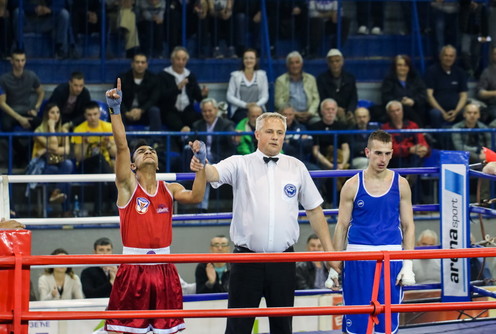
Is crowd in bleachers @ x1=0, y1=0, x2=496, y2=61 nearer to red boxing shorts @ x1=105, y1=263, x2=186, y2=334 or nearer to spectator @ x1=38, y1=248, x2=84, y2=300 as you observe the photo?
spectator @ x1=38, y1=248, x2=84, y2=300

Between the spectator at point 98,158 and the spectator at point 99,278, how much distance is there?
1358 mm

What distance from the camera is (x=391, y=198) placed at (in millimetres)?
6738

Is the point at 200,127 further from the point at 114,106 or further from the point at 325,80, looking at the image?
the point at 114,106

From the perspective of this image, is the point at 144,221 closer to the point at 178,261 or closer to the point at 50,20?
the point at 178,261

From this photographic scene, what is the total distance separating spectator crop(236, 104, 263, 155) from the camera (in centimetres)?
1067

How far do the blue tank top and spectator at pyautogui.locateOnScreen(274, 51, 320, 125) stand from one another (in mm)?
5123

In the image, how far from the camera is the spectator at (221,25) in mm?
12570

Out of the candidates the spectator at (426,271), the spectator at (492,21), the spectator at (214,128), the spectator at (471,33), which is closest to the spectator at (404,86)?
the spectator at (471,33)

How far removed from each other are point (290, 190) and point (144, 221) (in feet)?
3.12

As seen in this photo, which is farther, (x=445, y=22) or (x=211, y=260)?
(x=445, y=22)

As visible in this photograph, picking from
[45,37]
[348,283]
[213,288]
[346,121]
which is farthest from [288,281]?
[45,37]

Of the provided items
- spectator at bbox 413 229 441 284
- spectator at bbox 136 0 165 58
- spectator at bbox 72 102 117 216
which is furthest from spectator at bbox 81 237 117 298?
spectator at bbox 136 0 165 58

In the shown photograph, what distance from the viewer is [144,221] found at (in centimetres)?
653

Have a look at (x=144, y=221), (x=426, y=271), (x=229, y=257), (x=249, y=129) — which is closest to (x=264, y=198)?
(x=144, y=221)
